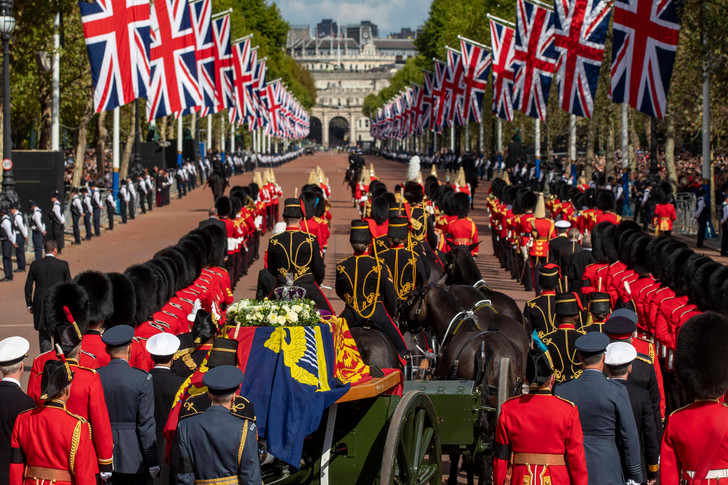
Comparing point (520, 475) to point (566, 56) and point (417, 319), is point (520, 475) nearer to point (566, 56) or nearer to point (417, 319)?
point (417, 319)

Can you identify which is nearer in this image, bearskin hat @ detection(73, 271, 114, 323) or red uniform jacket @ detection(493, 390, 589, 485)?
red uniform jacket @ detection(493, 390, 589, 485)

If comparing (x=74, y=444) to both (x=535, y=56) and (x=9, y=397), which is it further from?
(x=535, y=56)

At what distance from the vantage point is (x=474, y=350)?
8.80 m

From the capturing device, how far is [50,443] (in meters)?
6.09

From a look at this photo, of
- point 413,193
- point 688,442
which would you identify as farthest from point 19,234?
point 688,442

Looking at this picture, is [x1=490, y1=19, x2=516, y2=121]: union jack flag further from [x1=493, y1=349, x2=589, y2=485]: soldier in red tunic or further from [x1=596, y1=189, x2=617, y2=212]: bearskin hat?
[x1=493, y1=349, x2=589, y2=485]: soldier in red tunic

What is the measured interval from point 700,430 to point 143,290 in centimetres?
643

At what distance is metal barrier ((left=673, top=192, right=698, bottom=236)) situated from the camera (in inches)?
1172

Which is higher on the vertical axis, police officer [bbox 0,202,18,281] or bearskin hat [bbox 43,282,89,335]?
bearskin hat [bbox 43,282,89,335]

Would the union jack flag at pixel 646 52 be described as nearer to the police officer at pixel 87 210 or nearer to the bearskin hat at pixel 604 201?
the bearskin hat at pixel 604 201

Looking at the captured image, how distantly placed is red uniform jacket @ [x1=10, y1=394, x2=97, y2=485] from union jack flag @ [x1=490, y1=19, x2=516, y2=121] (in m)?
31.7

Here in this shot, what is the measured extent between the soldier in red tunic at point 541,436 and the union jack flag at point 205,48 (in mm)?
27521

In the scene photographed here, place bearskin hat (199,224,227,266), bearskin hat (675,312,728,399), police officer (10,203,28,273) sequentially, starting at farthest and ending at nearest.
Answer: police officer (10,203,28,273), bearskin hat (199,224,227,266), bearskin hat (675,312,728,399)

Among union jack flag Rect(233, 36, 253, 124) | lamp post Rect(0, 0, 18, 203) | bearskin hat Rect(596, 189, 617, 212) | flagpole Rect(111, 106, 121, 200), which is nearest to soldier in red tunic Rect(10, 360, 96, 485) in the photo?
bearskin hat Rect(596, 189, 617, 212)
